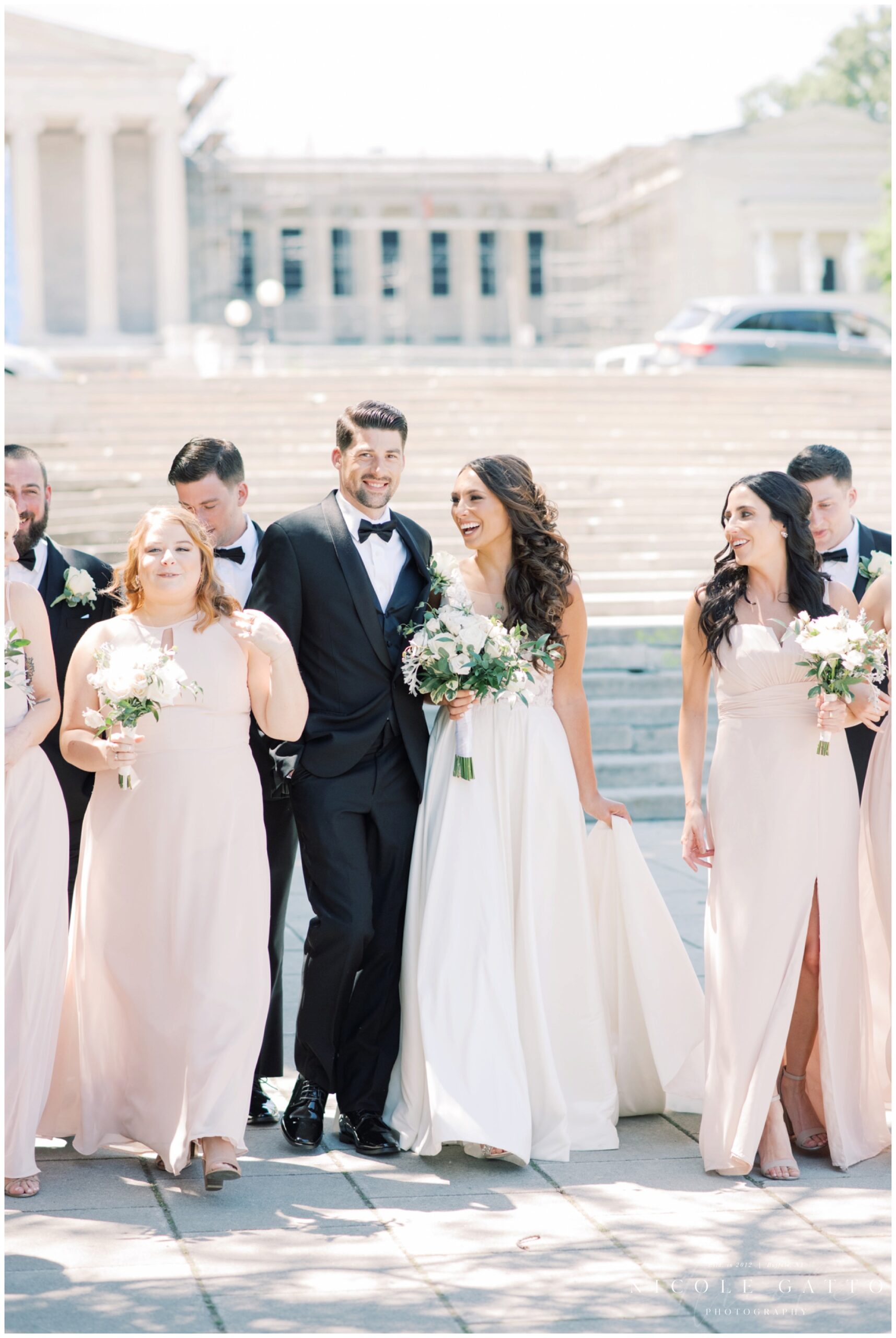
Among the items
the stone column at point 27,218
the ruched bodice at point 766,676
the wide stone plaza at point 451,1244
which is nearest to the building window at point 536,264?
the stone column at point 27,218

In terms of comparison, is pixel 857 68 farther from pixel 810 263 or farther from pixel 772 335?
pixel 772 335

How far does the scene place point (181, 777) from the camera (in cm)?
487

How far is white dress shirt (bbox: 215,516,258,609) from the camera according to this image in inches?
227

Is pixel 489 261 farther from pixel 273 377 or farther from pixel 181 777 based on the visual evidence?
pixel 181 777

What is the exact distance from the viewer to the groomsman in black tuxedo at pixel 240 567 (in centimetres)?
566

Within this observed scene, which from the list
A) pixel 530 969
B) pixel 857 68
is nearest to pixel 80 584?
pixel 530 969

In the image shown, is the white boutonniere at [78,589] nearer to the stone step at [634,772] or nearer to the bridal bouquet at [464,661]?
the bridal bouquet at [464,661]

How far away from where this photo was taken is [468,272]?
6147 centimetres

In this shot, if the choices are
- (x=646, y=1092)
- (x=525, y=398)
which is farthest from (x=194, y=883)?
(x=525, y=398)

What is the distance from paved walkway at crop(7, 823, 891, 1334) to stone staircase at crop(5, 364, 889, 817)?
22.5 ft

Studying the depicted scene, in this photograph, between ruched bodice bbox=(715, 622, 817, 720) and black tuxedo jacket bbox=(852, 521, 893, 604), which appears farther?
black tuxedo jacket bbox=(852, 521, 893, 604)

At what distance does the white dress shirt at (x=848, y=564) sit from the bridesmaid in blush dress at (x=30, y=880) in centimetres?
312

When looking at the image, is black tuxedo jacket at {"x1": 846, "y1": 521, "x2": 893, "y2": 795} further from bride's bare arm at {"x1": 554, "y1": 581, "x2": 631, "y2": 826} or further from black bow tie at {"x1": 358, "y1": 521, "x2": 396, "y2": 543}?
black bow tie at {"x1": 358, "y1": 521, "x2": 396, "y2": 543}

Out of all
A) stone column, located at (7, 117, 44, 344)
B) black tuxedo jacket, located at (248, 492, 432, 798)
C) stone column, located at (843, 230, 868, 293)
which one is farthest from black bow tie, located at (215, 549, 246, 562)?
stone column, located at (843, 230, 868, 293)
